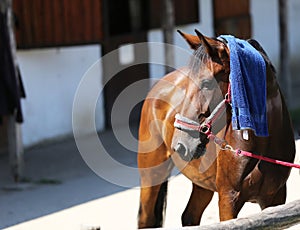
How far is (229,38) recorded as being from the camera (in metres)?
3.97

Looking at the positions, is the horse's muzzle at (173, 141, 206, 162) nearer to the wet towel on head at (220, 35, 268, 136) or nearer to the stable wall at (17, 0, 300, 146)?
the wet towel on head at (220, 35, 268, 136)

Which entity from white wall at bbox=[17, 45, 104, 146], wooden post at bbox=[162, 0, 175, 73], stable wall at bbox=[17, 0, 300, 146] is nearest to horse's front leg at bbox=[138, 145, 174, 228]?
stable wall at bbox=[17, 0, 300, 146]

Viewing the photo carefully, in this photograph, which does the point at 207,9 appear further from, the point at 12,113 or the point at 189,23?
the point at 12,113

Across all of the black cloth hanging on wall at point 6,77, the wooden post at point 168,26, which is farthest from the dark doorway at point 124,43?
the black cloth hanging on wall at point 6,77

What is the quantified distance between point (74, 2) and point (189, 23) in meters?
2.76

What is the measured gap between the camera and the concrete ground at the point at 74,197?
6215mm

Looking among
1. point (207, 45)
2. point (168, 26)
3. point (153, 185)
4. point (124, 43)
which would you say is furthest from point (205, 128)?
point (124, 43)

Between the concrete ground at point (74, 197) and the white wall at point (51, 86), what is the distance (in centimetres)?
55

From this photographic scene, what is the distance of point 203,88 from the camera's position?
154 inches

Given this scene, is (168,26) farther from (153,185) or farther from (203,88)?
(203,88)

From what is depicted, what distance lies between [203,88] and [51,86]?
19.2ft

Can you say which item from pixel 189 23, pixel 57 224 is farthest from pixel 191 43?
pixel 189 23

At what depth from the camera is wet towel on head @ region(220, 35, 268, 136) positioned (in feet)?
12.6

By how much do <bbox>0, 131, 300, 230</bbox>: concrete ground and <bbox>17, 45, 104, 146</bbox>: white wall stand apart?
0.55 meters
